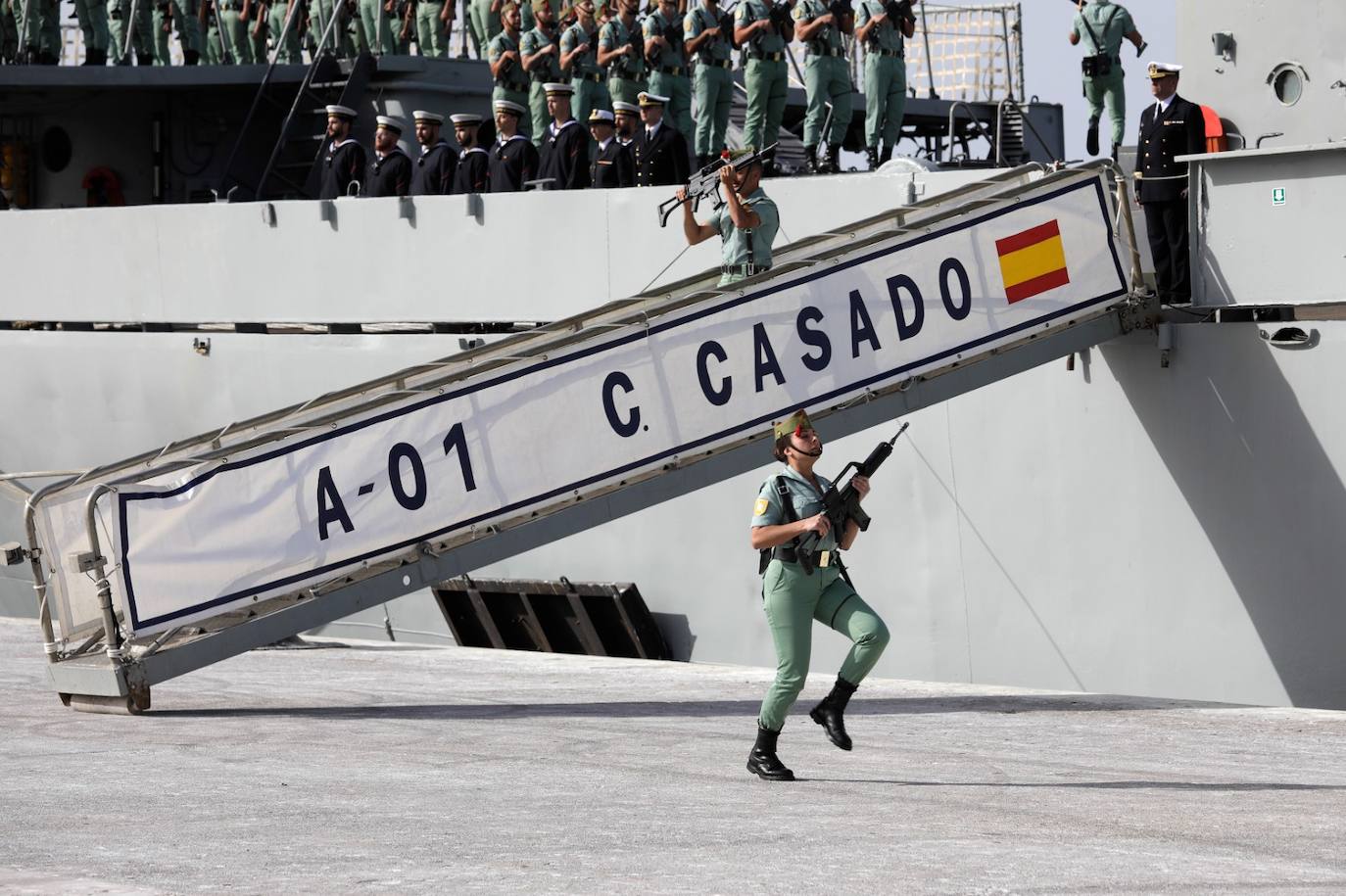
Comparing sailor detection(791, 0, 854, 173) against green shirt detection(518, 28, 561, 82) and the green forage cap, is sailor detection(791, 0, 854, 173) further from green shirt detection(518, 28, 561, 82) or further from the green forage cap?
the green forage cap

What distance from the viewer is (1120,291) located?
9.72m

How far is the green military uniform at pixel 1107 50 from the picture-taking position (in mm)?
13445

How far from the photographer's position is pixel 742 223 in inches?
373

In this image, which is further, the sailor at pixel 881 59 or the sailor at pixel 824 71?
the sailor at pixel 881 59

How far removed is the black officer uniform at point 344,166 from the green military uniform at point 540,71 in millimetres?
1612

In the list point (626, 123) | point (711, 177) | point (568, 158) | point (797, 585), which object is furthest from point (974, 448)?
point (568, 158)

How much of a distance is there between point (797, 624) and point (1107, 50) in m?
7.96

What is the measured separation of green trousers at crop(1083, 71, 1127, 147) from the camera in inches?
529

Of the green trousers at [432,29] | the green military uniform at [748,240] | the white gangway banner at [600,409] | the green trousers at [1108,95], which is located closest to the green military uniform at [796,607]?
the white gangway banner at [600,409]

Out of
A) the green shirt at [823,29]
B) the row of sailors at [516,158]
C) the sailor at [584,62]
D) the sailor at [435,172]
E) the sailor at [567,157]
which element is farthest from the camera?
the sailor at [584,62]

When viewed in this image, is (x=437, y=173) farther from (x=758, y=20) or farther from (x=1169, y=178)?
(x=1169, y=178)

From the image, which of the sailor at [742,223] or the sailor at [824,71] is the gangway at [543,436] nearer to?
the sailor at [742,223]

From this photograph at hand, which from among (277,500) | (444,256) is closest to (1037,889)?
(277,500)

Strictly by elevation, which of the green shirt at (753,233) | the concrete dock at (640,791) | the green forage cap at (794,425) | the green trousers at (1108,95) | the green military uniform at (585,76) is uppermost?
the green military uniform at (585,76)
